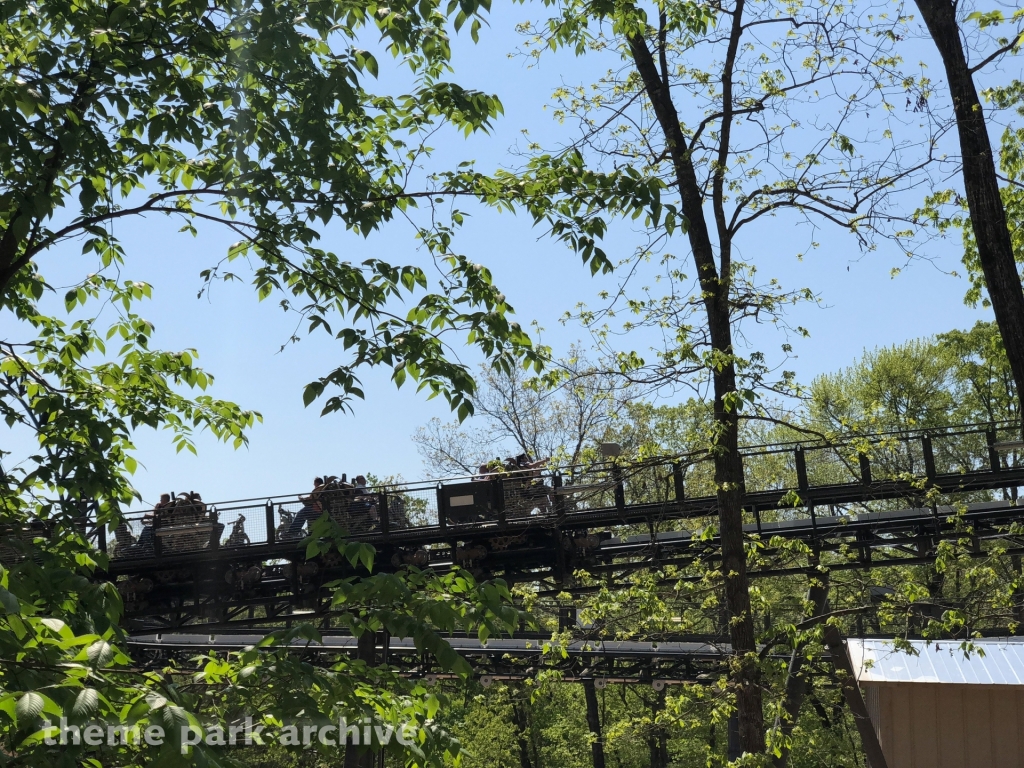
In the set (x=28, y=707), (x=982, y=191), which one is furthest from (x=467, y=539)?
(x=28, y=707)

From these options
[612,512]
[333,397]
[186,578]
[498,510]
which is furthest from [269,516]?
[333,397]

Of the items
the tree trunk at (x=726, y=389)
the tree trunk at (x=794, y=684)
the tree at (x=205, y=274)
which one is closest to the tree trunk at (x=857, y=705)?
the tree trunk at (x=794, y=684)

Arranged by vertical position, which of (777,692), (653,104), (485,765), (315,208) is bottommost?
(485,765)

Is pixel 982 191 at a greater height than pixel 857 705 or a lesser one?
greater

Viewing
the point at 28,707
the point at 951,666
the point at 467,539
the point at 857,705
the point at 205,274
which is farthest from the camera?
the point at 467,539

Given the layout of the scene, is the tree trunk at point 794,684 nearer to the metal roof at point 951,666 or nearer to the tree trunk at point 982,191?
the metal roof at point 951,666

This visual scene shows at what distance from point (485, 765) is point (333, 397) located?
2625 centimetres

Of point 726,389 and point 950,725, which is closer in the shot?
point 726,389

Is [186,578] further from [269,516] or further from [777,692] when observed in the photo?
[777,692]

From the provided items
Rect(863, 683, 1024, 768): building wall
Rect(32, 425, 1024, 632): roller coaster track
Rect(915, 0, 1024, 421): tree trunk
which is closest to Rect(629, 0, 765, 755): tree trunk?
Rect(915, 0, 1024, 421): tree trunk

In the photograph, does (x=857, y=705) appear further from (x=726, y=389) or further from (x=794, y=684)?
(x=726, y=389)

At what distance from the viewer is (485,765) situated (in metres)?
28.3

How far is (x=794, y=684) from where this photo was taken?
12172mm

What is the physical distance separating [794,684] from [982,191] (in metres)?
7.01
